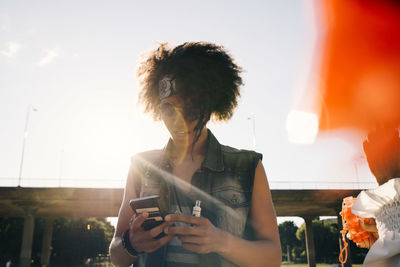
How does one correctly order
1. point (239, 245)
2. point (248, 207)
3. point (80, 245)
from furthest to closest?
point (80, 245), point (248, 207), point (239, 245)

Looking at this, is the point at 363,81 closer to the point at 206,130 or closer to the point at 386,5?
the point at 386,5

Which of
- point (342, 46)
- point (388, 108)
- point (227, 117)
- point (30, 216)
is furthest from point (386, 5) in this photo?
point (30, 216)

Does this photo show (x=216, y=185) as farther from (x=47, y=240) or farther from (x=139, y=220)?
(x=47, y=240)

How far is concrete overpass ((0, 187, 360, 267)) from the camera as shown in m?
29.2

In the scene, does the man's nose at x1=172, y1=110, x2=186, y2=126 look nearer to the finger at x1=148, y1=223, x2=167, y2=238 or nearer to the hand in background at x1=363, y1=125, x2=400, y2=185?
the finger at x1=148, y1=223, x2=167, y2=238

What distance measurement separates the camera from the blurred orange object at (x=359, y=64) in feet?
9.41

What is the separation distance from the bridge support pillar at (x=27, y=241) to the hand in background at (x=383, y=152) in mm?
34879

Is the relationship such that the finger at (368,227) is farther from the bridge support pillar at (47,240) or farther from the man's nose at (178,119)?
the bridge support pillar at (47,240)

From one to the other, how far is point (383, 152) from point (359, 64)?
84cm

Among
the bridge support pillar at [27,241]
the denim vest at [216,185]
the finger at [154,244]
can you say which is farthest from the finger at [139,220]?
the bridge support pillar at [27,241]

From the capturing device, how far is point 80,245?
6372 centimetres

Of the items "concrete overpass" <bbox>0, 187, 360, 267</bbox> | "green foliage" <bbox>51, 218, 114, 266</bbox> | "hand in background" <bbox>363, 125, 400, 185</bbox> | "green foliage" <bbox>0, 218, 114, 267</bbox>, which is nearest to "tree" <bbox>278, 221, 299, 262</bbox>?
"green foliage" <bbox>0, 218, 114, 267</bbox>

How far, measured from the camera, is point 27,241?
3253 cm

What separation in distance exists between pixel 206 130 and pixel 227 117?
20.5 inches
